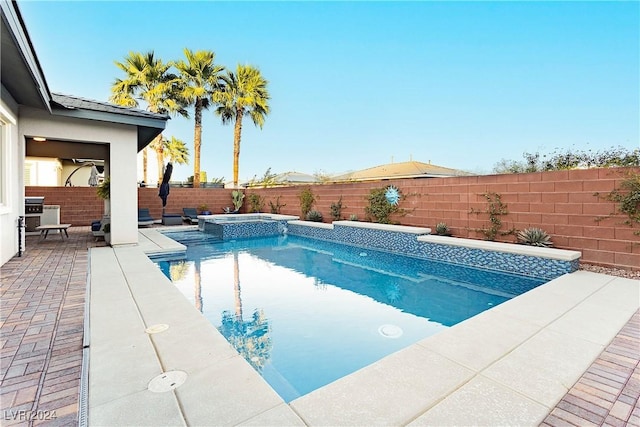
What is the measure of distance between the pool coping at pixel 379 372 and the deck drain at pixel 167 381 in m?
0.05

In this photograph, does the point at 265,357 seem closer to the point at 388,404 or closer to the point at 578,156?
the point at 388,404

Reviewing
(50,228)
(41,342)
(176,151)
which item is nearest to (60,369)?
(41,342)

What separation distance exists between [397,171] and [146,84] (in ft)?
47.5

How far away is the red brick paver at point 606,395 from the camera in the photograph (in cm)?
203

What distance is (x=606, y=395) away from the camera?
2.29 m

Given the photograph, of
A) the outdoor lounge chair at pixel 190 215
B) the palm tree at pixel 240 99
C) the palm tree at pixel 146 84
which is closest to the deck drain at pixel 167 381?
the outdoor lounge chair at pixel 190 215

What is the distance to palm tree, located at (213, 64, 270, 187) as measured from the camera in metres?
18.7

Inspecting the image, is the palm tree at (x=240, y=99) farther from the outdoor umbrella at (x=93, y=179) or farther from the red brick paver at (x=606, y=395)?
the red brick paver at (x=606, y=395)

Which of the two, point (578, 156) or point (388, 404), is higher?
point (578, 156)

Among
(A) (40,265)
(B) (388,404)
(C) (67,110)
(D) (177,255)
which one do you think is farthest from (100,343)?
(C) (67,110)

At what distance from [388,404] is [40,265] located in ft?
23.5

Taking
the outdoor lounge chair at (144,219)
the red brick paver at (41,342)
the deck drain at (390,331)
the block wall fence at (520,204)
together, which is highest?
the block wall fence at (520,204)

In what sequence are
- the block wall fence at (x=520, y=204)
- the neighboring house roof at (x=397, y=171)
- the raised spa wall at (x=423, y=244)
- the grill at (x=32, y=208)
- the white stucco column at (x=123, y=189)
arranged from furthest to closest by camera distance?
the neighboring house roof at (x=397, y=171)
the grill at (x=32, y=208)
the white stucco column at (x=123, y=189)
the raised spa wall at (x=423, y=244)
the block wall fence at (x=520, y=204)

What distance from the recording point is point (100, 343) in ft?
9.71
